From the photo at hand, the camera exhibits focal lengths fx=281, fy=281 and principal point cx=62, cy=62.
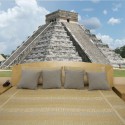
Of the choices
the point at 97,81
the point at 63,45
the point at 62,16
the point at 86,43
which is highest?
the point at 62,16

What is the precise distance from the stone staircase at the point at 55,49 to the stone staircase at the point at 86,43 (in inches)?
28.7

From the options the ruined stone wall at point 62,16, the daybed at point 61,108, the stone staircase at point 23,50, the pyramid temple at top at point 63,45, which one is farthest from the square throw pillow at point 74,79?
the ruined stone wall at point 62,16

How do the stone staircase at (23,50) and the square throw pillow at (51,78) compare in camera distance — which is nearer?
the square throw pillow at (51,78)

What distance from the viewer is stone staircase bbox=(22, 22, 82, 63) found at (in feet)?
64.4

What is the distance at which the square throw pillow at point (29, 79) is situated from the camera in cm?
457

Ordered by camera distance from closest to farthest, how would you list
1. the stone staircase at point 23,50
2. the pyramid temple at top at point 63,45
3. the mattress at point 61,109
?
the mattress at point 61,109
the pyramid temple at top at point 63,45
the stone staircase at point 23,50

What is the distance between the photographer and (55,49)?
2030 cm

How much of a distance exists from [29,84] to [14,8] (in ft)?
15.1

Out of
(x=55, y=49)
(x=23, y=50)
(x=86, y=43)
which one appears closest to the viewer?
(x=55, y=49)

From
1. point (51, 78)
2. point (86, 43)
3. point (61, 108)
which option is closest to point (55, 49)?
point (86, 43)

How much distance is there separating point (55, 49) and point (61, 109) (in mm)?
17372

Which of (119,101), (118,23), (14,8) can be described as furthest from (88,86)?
(14,8)

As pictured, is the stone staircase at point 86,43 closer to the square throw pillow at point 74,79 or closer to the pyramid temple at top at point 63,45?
the pyramid temple at top at point 63,45

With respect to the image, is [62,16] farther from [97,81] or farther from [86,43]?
[97,81]
